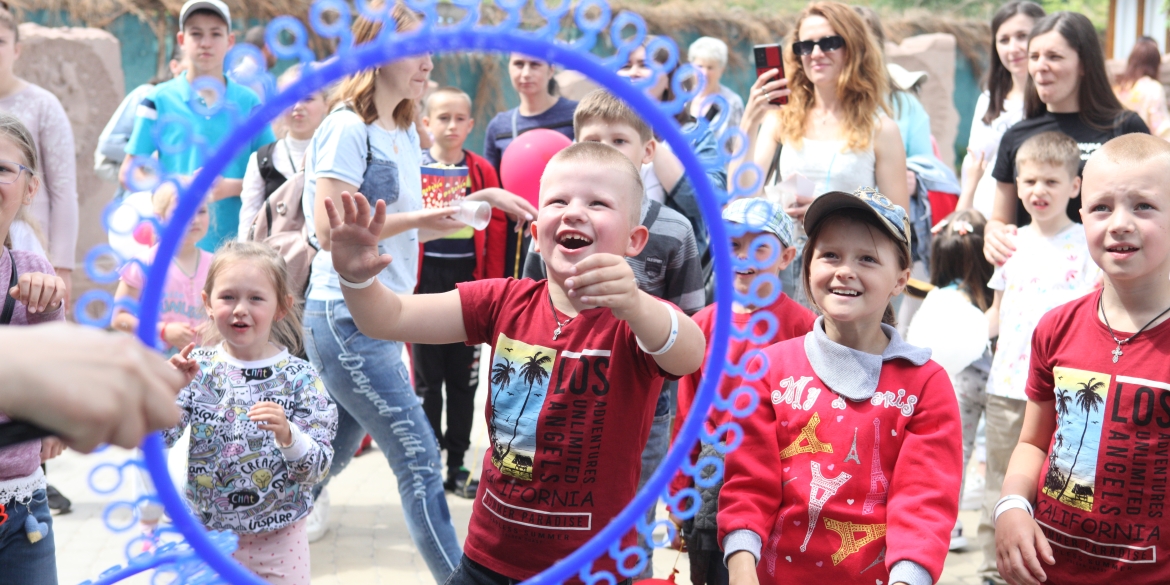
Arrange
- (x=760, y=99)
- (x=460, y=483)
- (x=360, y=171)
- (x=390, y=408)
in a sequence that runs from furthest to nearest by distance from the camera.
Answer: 1. (x=460, y=483)
2. (x=760, y=99)
3. (x=390, y=408)
4. (x=360, y=171)

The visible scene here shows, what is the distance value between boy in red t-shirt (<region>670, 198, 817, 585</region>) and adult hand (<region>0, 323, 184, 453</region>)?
62.4 inches

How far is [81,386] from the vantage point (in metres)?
1.28

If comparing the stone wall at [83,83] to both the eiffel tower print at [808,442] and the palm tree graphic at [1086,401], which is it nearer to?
the eiffel tower print at [808,442]

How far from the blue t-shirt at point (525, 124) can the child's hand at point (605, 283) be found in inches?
133

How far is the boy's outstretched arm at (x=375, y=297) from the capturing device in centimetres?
240

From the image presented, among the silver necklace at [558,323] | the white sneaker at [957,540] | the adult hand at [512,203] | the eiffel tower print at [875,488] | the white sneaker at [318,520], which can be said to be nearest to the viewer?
the eiffel tower print at [875,488]

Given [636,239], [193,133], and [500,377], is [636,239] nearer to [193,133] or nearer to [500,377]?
[500,377]

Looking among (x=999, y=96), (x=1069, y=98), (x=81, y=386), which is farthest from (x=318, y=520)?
(x=999, y=96)

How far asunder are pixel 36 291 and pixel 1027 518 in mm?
2746

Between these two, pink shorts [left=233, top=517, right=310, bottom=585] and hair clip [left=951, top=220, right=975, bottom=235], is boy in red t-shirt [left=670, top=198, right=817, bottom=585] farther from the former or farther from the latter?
hair clip [left=951, top=220, right=975, bottom=235]

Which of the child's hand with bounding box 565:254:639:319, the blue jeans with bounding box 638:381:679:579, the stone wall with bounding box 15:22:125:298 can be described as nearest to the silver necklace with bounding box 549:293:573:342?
the child's hand with bounding box 565:254:639:319

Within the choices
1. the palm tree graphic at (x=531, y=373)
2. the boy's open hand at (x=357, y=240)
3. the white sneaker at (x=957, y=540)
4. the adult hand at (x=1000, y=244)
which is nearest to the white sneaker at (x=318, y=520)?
the palm tree graphic at (x=531, y=373)

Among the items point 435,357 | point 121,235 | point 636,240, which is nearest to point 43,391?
point 121,235

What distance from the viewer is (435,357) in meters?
5.82
